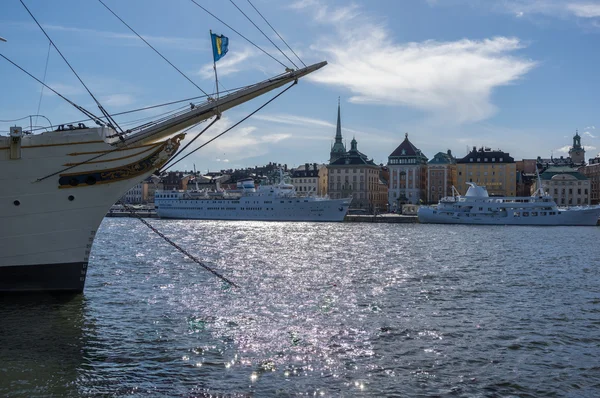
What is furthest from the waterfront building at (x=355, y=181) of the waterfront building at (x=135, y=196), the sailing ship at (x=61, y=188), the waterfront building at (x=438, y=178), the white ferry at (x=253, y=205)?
the sailing ship at (x=61, y=188)

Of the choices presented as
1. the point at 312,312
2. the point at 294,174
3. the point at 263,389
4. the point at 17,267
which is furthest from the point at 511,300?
the point at 294,174

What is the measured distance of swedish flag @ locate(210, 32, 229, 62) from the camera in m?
18.8

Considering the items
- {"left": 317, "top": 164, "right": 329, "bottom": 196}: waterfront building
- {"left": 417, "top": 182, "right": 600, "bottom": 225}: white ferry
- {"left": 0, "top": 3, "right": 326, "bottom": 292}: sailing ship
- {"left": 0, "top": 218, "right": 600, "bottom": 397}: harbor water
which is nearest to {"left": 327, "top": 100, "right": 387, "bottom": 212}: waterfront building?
{"left": 317, "top": 164, "right": 329, "bottom": 196}: waterfront building

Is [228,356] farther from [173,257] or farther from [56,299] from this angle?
[173,257]

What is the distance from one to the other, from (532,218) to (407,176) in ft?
183

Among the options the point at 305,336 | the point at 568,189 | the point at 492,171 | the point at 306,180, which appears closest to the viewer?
the point at 305,336

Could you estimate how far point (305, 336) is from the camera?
15555mm

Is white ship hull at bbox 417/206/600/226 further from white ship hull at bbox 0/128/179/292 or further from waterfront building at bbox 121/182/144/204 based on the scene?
waterfront building at bbox 121/182/144/204

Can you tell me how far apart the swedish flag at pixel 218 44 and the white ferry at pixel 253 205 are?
9512cm

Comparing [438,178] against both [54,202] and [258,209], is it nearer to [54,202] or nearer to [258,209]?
[258,209]

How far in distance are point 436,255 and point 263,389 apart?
32.2 meters

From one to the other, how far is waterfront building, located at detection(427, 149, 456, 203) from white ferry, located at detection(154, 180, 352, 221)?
46139mm

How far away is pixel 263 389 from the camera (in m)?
11.4

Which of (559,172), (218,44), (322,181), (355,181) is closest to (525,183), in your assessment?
(559,172)
